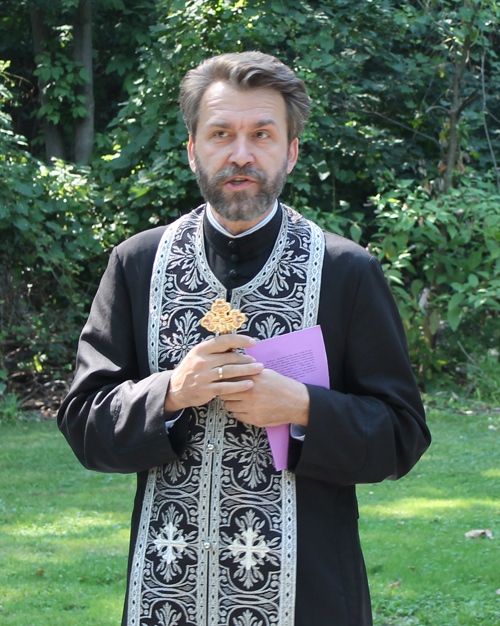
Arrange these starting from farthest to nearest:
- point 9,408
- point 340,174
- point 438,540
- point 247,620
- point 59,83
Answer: point 59,83
point 340,174
point 9,408
point 438,540
point 247,620

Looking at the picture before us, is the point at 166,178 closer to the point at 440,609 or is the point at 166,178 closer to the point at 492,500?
the point at 492,500

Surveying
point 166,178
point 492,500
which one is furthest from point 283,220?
point 166,178

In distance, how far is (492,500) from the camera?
491 cm

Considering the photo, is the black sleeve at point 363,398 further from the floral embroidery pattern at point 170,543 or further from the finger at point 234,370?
the floral embroidery pattern at point 170,543

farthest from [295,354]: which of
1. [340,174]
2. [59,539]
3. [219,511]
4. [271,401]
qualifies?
[340,174]

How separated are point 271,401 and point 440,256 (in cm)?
619

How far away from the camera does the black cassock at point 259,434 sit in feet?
5.84

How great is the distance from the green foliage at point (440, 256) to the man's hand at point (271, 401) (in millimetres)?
5551

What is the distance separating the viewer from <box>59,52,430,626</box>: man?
1.77 m

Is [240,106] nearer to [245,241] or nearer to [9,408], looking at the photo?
[245,241]

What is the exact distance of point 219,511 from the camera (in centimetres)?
182

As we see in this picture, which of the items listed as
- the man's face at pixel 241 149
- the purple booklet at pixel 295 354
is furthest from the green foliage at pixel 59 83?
the purple booklet at pixel 295 354

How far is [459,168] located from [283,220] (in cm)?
630

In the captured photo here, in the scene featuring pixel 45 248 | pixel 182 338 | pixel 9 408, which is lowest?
pixel 9 408
